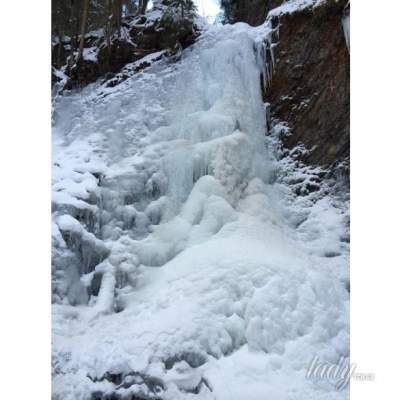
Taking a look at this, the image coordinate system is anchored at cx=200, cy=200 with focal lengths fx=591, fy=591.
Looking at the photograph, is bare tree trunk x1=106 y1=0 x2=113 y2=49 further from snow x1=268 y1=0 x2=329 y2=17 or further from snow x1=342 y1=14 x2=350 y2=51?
snow x1=342 y1=14 x2=350 y2=51

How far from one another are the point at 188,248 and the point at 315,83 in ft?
4.13

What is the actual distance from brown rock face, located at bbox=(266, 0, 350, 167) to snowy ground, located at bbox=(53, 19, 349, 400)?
17cm

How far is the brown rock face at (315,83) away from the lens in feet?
10.3

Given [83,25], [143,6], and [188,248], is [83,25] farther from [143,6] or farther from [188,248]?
[188,248]

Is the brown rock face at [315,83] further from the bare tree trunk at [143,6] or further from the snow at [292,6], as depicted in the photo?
the bare tree trunk at [143,6]

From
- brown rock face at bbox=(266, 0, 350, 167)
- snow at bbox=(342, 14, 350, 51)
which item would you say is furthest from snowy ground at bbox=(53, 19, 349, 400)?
snow at bbox=(342, 14, 350, 51)

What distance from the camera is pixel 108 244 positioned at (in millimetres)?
2844

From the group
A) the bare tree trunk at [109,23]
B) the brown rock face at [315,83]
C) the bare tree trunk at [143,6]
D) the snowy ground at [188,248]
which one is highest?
the bare tree trunk at [143,6]

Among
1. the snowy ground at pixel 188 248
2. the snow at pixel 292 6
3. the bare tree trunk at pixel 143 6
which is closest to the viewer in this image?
the snowy ground at pixel 188 248

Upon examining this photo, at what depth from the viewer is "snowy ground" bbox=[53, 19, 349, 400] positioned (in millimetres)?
2551

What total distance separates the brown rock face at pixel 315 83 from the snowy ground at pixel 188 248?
170 millimetres

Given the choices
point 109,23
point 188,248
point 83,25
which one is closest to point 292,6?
point 109,23

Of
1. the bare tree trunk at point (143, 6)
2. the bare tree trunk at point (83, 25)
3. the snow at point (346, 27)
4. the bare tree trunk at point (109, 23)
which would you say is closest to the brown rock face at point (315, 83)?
the snow at point (346, 27)

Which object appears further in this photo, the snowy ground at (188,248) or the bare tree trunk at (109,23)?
the bare tree trunk at (109,23)
